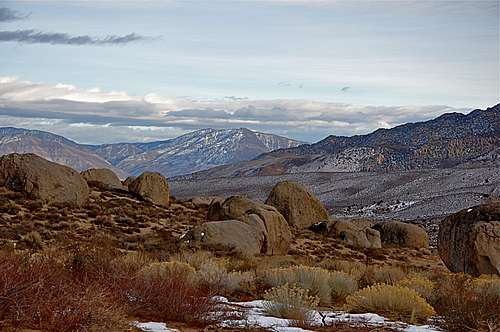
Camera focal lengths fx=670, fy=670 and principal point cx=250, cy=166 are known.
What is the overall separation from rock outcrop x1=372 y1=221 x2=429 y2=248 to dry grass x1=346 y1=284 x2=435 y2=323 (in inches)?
1285

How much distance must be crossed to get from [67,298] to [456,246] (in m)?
14.3

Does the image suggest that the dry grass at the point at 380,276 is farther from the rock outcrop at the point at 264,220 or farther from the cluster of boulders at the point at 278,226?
the rock outcrop at the point at 264,220

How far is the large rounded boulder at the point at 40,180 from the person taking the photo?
32.1 m

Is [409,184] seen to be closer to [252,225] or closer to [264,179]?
[264,179]

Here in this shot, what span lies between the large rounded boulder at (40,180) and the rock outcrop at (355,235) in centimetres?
1480

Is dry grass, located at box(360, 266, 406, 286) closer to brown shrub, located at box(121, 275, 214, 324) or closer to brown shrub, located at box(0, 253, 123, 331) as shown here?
brown shrub, located at box(121, 275, 214, 324)

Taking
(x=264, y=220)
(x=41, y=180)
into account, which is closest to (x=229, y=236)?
(x=264, y=220)

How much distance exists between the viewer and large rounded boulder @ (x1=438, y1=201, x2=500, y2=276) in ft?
60.3

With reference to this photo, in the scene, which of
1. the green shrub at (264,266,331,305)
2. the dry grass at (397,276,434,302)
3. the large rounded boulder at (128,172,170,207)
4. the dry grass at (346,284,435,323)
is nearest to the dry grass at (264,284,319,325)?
the dry grass at (346,284,435,323)

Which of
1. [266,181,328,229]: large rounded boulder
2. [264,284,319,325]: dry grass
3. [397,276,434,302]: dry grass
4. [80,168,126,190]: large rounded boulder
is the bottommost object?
[266,181,328,229]: large rounded boulder

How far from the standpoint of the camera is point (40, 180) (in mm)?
32406

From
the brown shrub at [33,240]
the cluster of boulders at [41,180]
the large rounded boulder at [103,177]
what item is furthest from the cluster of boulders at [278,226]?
the cluster of boulders at [41,180]

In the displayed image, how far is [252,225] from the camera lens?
1060 inches

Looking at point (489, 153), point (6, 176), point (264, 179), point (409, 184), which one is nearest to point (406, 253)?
point (6, 176)
